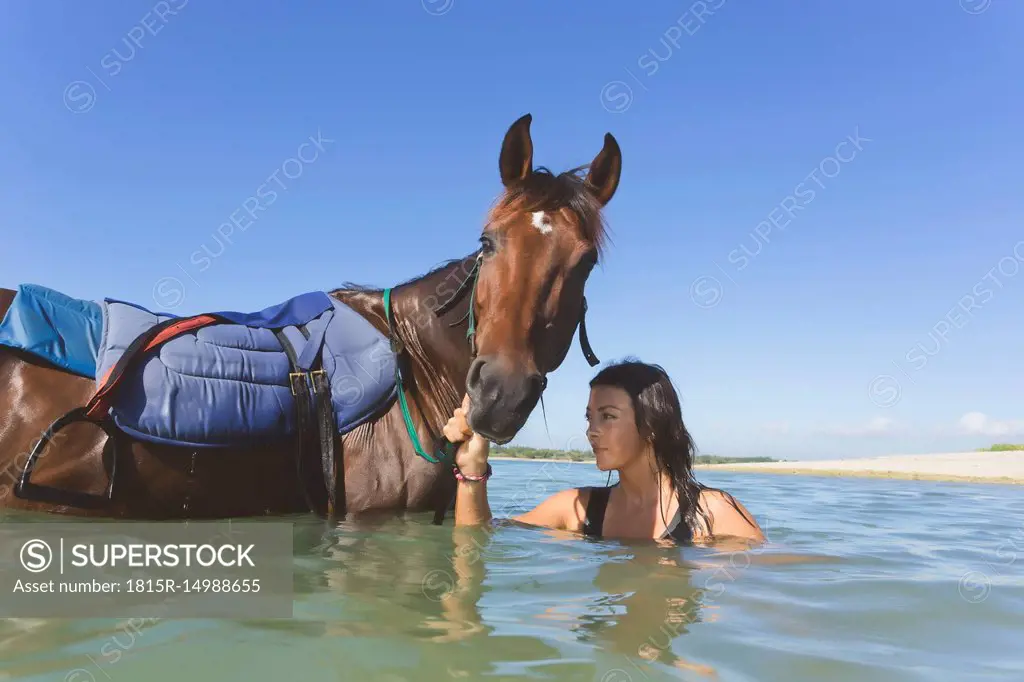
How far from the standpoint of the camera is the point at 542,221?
3365 millimetres

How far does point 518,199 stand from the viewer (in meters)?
3.49

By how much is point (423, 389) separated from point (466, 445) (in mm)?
492

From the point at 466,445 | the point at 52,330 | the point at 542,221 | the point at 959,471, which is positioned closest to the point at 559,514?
the point at 466,445

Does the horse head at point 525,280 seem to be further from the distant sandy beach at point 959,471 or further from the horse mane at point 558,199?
the distant sandy beach at point 959,471

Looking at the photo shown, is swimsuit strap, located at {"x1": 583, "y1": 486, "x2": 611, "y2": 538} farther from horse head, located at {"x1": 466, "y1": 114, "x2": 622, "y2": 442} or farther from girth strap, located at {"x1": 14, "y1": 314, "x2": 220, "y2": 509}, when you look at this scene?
girth strap, located at {"x1": 14, "y1": 314, "x2": 220, "y2": 509}

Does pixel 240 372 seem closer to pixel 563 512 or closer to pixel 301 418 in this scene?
pixel 301 418

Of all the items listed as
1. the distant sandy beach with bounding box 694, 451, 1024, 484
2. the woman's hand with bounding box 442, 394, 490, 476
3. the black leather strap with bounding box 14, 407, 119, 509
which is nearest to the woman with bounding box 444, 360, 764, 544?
the woman's hand with bounding box 442, 394, 490, 476

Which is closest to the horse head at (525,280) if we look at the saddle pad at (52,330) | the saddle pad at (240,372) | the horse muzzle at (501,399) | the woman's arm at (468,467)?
the horse muzzle at (501,399)

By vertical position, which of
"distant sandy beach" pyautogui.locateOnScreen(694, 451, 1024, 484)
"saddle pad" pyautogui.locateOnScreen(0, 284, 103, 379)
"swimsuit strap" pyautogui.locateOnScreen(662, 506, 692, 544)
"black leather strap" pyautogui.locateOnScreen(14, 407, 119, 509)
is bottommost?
"distant sandy beach" pyautogui.locateOnScreen(694, 451, 1024, 484)

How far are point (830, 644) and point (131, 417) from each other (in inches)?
121

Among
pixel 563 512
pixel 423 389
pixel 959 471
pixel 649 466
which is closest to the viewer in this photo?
pixel 423 389

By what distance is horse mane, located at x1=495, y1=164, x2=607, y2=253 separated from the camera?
3467 millimetres

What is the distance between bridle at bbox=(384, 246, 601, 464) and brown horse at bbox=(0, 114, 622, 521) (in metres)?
0.01

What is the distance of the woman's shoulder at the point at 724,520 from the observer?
4.13 meters
